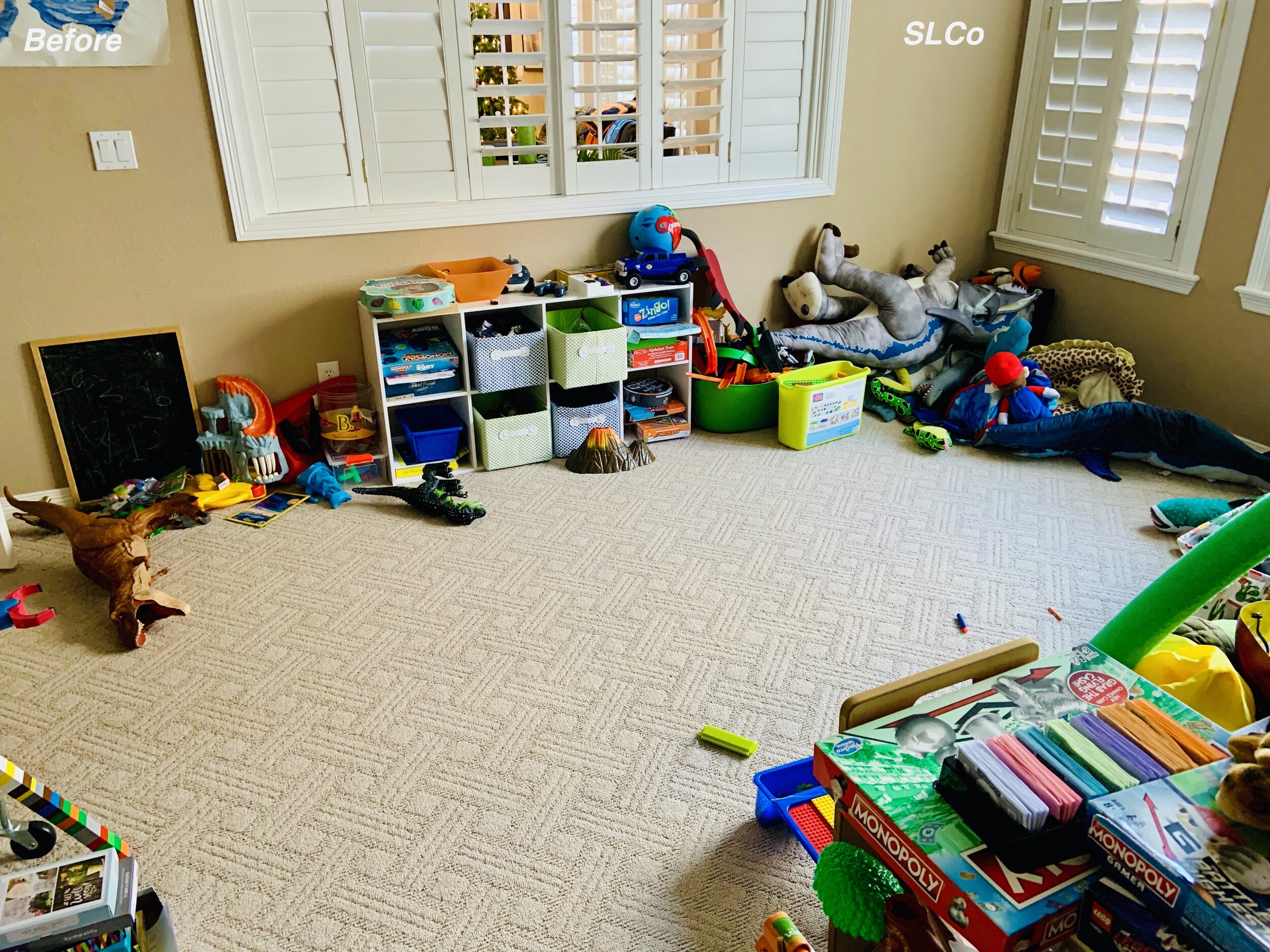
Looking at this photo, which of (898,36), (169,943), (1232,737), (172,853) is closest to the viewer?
(1232,737)

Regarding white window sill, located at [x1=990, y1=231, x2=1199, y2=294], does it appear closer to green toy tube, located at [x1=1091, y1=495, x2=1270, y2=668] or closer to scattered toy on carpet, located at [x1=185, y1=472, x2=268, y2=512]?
green toy tube, located at [x1=1091, y1=495, x2=1270, y2=668]

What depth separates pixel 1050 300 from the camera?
13.1 ft

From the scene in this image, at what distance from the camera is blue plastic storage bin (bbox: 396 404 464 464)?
127 inches

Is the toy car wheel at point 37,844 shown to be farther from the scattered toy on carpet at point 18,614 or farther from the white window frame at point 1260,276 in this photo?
the white window frame at point 1260,276

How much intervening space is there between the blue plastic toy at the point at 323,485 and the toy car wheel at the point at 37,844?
4.67 ft

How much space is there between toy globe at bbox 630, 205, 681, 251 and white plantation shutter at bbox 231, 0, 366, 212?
0.98 meters

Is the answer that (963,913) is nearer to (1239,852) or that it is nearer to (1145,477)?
(1239,852)

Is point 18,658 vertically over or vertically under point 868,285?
under

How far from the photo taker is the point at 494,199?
10.9 ft

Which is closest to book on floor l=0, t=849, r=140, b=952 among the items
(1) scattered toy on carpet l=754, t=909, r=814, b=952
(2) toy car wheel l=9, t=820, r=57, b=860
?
(2) toy car wheel l=9, t=820, r=57, b=860

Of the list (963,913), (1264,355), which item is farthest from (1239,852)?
(1264,355)

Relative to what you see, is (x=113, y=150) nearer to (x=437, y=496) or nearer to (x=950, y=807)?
(x=437, y=496)

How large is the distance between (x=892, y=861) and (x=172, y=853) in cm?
131

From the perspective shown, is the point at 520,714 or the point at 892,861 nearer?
the point at 892,861
